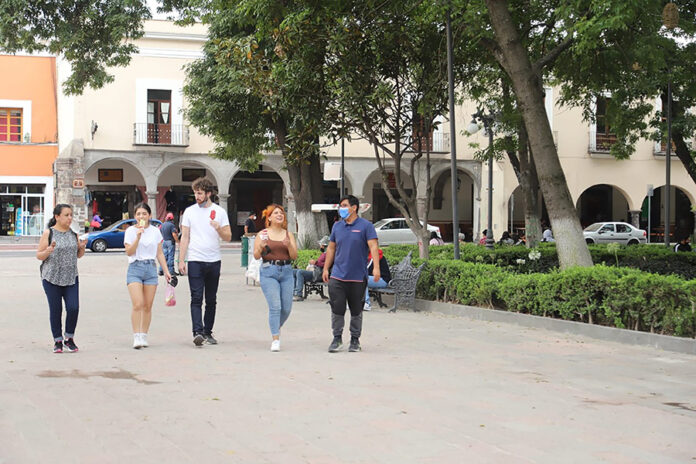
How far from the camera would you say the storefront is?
3925 cm

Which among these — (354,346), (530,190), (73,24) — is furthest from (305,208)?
(354,346)

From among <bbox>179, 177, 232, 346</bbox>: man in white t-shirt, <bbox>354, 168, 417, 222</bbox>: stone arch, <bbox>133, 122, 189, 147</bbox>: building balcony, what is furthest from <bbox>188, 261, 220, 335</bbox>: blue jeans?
<bbox>354, 168, 417, 222</bbox>: stone arch

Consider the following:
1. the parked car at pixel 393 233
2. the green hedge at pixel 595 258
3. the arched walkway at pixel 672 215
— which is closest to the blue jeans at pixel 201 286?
the green hedge at pixel 595 258

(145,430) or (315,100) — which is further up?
(315,100)

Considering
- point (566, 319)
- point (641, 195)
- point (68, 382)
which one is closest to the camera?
point (68, 382)

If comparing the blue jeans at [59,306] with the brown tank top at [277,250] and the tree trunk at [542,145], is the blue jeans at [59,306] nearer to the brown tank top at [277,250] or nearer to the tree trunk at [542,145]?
the brown tank top at [277,250]

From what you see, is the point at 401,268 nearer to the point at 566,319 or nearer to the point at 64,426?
the point at 566,319

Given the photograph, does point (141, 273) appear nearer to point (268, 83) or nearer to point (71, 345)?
point (71, 345)

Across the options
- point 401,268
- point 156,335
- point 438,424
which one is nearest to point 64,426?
point 438,424

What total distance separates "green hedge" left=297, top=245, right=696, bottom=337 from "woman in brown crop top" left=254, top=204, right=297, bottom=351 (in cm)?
391

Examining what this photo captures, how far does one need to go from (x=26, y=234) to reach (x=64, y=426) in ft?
119

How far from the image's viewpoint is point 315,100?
1764cm

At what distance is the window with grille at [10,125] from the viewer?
39.6 meters

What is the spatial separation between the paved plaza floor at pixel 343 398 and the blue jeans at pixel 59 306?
29 cm
